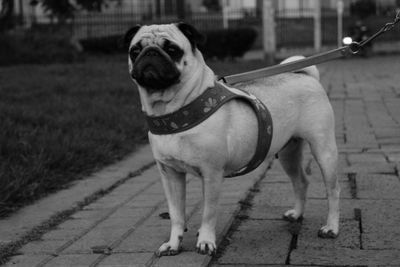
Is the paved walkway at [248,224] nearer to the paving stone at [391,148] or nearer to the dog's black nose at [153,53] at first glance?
the paving stone at [391,148]

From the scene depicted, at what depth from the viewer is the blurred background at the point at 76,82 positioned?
613cm

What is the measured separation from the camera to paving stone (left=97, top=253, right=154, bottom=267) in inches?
143

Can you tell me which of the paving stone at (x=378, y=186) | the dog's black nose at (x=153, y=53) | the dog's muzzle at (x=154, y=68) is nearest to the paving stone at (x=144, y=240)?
the dog's muzzle at (x=154, y=68)

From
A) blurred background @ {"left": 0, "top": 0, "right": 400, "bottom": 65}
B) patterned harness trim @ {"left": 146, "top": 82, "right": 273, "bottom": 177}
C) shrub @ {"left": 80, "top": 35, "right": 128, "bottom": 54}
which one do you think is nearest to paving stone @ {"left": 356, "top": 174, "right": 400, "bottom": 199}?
patterned harness trim @ {"left": 146, "top": 82, "right": 273, "bottom": 177}

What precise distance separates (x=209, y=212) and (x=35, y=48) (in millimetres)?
17320

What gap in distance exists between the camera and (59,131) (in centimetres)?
724

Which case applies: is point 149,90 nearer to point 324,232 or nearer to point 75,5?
point 324,232

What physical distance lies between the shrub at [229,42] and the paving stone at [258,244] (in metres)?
17.0

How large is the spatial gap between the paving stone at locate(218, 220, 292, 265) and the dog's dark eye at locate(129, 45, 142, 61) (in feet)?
3.56

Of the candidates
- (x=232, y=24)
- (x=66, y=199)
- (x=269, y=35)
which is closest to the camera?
(x=66, y=199)

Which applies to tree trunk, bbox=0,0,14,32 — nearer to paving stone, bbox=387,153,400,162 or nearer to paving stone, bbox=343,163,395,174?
paving stone, bbox=387,153,400,162

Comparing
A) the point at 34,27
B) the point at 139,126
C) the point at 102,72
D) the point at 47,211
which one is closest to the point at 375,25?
the point at 34,27

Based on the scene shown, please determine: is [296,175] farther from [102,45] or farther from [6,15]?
[102,45]

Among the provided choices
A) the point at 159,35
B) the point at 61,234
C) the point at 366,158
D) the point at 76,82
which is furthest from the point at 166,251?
the point at 76,82
